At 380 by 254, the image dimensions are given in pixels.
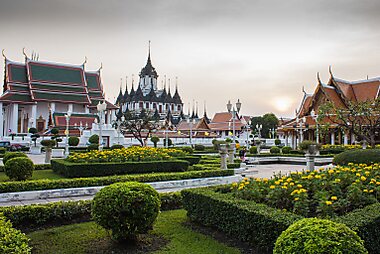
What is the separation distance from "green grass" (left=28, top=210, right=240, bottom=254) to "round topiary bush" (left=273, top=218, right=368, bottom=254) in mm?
1946

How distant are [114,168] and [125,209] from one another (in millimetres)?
7555

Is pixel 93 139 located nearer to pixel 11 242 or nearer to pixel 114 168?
pixel 114 168

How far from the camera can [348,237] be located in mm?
3258

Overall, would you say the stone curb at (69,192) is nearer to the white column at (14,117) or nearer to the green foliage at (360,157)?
the green foliage at (360,157)

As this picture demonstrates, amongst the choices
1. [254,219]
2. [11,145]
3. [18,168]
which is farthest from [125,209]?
[11,145]

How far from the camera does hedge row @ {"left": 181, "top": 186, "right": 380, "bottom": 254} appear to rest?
4562 millimetres

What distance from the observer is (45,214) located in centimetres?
662

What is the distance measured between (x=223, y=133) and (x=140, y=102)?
38178 millimetres

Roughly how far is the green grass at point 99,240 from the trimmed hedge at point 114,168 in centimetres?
528

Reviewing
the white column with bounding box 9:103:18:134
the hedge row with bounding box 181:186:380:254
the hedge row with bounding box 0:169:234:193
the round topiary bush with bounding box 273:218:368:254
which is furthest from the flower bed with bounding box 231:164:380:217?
the white column with bounding box 9:103:18:134

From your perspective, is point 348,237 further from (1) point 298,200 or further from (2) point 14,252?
(2) point 14,252

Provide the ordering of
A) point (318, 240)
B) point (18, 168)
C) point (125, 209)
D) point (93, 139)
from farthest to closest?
point (93, 139) < point (18, 168) < point (125, 209) < point (318, 240)

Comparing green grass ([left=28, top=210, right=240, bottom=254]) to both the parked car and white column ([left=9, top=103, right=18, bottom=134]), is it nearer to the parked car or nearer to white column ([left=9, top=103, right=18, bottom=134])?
the parked car

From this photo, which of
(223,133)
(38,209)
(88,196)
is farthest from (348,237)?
(223,133)
